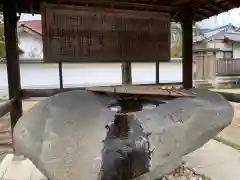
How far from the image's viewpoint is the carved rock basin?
5.87ft

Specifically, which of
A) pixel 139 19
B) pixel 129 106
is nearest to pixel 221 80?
pixel 139 19

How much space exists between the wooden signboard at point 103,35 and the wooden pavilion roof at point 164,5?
74mm

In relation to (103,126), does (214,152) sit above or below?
below

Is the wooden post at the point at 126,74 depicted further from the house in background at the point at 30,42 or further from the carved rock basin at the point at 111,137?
the house in background at the point at 30,42

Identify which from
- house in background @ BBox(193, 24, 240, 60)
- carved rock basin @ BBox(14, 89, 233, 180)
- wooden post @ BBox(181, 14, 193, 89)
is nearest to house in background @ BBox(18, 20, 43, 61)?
house in background @ BBox(193, 24, 240, 60)

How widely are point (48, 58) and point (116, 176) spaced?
1924 mm

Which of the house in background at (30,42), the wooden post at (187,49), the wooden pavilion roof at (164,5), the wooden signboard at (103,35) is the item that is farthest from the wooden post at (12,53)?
the house in background at (30,42)

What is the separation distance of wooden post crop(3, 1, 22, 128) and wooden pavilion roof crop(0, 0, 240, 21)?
0.48 ft

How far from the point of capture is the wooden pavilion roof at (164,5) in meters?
3.28

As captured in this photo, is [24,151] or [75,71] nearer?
[24,151]

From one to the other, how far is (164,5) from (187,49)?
2.77 ft

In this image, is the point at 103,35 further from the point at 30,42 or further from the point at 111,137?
the point at 30,42

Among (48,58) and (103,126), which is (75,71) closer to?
(48,58)

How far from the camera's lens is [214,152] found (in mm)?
3734
